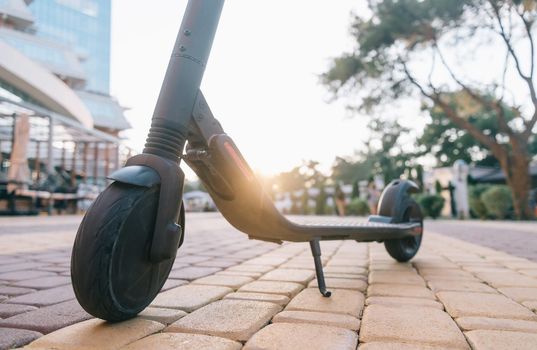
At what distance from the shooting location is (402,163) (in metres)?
34.2

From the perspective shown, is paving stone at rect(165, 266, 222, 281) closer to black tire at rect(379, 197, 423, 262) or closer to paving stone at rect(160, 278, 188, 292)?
paving stone at rect(160, 278, 188, 292)

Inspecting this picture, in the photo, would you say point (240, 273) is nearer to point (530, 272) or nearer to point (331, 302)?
point (331, 302)

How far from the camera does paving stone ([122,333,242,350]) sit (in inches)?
41.4

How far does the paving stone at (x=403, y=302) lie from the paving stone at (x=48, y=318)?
1077 millimetres

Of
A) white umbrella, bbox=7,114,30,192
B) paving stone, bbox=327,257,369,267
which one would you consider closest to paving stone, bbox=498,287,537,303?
paving stone, bbox=327,257,369,267

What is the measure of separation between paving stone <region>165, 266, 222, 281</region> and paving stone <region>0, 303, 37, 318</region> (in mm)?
786

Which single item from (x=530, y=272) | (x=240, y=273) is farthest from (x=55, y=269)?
(x=530, y=272)

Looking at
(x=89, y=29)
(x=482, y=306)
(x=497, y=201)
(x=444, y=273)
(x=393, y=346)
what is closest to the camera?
(x=393, y=346)

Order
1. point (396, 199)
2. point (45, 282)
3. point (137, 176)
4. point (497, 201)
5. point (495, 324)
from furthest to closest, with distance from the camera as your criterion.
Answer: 1. point (497, 201)
2. point (396, 199)
3. point (45, 282)
4. point (495, 324)
5. point (137, 176)

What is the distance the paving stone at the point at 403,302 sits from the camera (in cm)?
158

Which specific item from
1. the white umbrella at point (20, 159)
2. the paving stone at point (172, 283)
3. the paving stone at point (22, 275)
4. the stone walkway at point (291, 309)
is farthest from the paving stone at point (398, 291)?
the white umbrella at point (20, 159)

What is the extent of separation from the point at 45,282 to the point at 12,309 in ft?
1.80

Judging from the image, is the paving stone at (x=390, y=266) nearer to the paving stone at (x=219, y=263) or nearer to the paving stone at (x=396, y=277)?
the paving stone at (x=396, y=277)

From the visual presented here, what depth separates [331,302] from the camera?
1.60m
